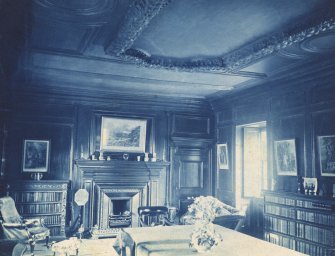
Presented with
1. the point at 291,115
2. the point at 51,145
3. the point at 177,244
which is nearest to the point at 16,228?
the point at 51,145

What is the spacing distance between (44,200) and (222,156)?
468cm

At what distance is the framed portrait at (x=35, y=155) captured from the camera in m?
7.93

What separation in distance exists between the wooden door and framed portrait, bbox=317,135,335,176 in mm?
4029

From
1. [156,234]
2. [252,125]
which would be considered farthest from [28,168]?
[252,125]

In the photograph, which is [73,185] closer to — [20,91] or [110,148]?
[110,148]

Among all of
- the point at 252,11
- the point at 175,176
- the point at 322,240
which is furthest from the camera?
the point at 175,176

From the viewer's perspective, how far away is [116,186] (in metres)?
8.65

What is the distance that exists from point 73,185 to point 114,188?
3.38 feet

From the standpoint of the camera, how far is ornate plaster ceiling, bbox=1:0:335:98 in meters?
3.96

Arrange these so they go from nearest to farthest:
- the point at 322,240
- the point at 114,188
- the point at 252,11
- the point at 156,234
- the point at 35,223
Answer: the point at 252,11, the point at 156,234, the point at 322,240, the point at 35,223, the point at 114,188

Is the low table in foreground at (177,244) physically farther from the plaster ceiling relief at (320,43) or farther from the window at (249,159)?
the window at (249,159)

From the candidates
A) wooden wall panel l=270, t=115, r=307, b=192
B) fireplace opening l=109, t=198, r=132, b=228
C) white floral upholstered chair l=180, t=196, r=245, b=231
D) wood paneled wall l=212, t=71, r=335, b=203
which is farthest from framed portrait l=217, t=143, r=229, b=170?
fireplace opening l=109, t=198, r=132, b=228

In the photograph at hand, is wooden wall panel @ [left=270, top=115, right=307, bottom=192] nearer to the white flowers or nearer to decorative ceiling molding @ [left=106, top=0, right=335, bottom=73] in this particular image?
decorative ceiling molding @ [left=106, top=0, right=335, bottom=73]

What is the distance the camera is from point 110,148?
873cm
